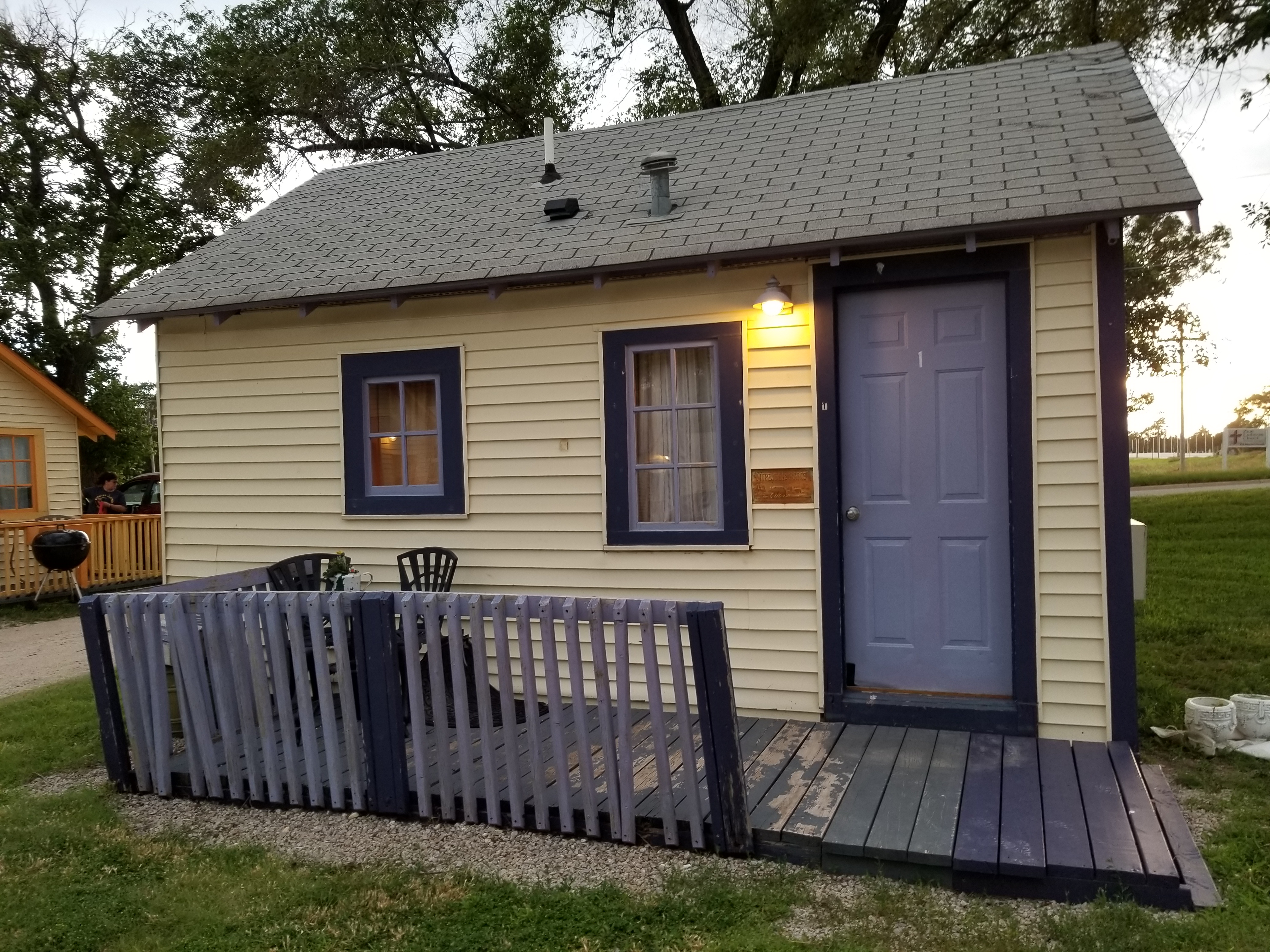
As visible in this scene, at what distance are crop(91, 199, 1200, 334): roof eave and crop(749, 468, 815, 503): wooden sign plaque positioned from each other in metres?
1.19

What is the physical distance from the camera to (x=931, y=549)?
196 inches

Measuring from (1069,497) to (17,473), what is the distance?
48.2 feet

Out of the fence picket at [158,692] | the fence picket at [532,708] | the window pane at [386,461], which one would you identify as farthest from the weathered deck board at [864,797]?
the window pane at [386,461]

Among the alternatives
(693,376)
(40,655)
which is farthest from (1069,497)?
(40,655)

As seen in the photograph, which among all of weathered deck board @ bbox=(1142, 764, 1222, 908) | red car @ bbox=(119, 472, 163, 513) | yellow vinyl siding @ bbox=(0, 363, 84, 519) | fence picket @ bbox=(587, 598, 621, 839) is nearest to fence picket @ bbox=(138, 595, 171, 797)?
fence picket @ bbox=(587, 598, 621, 839)

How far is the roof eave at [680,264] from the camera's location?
4391mm

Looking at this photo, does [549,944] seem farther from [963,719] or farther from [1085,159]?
[1085,159]

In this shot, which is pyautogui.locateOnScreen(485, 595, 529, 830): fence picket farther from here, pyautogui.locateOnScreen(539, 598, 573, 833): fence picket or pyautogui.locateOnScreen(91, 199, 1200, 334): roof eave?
pyautogui.locateOnScreen(91, 199, 1200, 334): roof eave

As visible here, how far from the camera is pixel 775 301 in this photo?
16.5ft

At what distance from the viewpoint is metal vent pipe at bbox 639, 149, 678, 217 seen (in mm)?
5789

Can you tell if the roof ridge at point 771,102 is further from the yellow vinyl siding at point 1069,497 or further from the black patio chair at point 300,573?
the black patio chair at point 300,573

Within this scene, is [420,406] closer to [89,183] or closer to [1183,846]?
[1183,846]

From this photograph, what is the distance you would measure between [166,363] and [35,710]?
2543mm

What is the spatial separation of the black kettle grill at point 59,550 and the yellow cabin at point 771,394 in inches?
225
